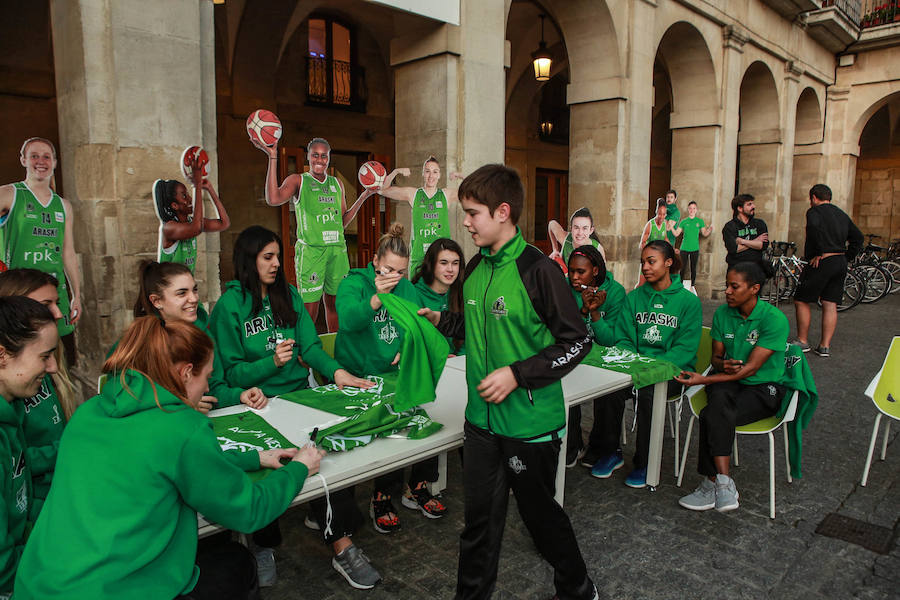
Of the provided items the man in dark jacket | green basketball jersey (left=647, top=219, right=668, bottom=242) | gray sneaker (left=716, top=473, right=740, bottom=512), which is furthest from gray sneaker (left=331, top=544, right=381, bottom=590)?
green basketball jersey (left=647, top=219, right=668, bottom=242)

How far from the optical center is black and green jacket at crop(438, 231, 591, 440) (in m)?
2.35

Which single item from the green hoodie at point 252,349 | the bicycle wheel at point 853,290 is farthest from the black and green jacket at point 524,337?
the bicycle wheel at point 853,290

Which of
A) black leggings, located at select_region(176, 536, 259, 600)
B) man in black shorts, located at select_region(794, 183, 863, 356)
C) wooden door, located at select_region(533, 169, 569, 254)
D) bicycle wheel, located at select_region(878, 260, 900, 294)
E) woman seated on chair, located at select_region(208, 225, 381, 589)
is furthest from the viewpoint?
wooden door, located at select_region(533, 169, 569, 254)

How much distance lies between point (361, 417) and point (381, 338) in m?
1.27

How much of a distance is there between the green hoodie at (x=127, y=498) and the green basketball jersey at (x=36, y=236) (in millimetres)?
3393

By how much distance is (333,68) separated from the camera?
13219 mm

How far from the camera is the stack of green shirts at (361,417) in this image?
2420mm

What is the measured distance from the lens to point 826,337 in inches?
314

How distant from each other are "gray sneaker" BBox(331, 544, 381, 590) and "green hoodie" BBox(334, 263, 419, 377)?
107 cm

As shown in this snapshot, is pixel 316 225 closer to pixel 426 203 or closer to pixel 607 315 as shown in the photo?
pixel 426 203

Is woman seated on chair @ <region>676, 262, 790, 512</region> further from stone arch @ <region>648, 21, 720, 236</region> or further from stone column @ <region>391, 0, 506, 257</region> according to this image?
stone arch @ <region>648, 21, 720, 236</region>

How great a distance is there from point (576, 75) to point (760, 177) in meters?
8.09

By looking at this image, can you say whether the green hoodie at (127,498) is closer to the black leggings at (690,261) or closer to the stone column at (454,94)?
the stone column at (454,94)

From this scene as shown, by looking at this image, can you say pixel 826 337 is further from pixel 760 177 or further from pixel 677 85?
pixel 760 177
